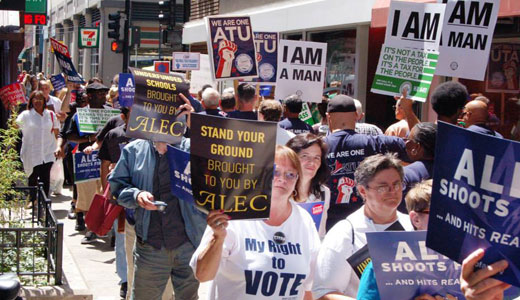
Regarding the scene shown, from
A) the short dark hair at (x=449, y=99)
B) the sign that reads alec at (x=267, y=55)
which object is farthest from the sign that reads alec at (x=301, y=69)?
the short dark hair at (x=449, y=99)

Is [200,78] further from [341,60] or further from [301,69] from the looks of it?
[301,69]

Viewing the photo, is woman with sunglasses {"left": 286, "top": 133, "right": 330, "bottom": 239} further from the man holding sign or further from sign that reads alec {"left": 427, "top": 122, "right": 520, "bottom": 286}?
sign that reads alec {"left": 427, "top": 122, "right": 520, "bottom": 286}

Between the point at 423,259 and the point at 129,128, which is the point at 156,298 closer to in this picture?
the point at 129,128

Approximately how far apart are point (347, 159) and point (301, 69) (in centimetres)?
518

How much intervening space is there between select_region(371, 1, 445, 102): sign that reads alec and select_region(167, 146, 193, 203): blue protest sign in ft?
14.4

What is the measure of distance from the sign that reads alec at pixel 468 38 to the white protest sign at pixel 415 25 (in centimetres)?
27

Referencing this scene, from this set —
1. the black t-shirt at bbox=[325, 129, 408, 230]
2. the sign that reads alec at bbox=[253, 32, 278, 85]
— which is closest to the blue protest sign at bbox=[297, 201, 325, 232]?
the black t-shirt at bbox=[325, 129, 408, 230]

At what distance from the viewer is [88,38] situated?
37.3m

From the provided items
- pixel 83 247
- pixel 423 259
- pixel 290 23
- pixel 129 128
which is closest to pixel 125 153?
pixel 129 128

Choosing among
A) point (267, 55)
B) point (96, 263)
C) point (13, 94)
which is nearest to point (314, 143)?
point (96, 263)

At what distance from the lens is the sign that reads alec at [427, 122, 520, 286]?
2.48 metres

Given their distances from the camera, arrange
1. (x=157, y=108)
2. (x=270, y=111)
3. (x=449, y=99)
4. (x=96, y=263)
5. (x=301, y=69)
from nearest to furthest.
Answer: (x=157, y=108) → (x=449, y=99) → (x=270, y=111) → (x=96, y=263) → (x=301, y=69)

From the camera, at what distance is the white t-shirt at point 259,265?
3928mm

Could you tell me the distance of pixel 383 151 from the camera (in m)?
6.91
